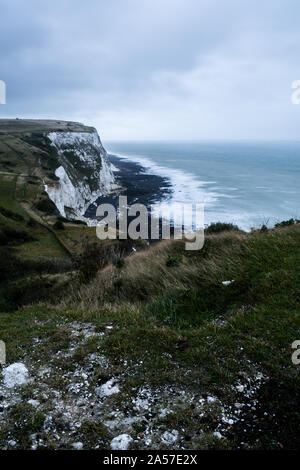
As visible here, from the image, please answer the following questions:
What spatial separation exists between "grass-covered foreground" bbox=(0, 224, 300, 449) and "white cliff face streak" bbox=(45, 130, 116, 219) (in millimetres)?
66963

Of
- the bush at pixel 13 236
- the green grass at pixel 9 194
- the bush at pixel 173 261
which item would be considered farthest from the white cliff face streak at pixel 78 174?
the bush at pixel 173 261

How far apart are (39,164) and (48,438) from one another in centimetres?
9382

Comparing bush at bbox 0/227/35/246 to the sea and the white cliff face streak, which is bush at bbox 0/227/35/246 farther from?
the sea

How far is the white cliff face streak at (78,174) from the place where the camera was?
246 ft

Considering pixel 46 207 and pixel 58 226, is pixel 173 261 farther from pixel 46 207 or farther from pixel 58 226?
pixel 46 207

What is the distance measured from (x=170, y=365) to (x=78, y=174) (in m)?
104

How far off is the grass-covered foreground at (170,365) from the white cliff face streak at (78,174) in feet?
220

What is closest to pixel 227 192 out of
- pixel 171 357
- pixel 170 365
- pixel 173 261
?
pixel 173 261

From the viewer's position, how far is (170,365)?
4.49 m

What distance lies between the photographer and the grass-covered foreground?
3.44 meters

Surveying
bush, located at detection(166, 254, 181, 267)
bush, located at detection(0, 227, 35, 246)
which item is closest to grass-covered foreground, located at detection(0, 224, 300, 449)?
bush, located at detection(166, 254, 181, 267)

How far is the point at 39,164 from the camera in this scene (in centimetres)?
8706

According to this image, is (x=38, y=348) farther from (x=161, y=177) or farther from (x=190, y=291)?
(x=161, y=177)

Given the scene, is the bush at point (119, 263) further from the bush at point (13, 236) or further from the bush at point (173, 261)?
the bush at point (13, 236)
